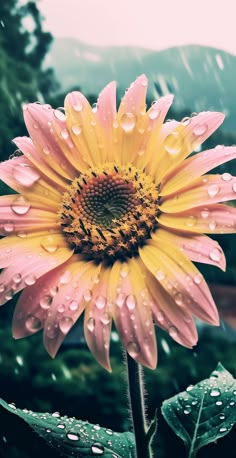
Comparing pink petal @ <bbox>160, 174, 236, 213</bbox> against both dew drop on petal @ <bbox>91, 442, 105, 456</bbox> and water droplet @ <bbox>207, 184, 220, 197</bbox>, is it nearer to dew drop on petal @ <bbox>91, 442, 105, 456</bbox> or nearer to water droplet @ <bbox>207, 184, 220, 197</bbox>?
water droplet @ <bbox>207, 184, 220, 197</bbox>

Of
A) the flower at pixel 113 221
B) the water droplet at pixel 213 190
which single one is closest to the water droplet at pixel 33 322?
the flower at pixel 113 221

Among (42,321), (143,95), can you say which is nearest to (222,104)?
(143,95)

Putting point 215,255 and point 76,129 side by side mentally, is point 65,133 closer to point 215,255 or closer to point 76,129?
point 76,129

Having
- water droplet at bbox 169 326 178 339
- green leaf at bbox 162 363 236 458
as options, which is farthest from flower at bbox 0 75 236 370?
green leaf at bbox 162 363 236 458

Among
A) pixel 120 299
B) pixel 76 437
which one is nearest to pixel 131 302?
pixel 120 299

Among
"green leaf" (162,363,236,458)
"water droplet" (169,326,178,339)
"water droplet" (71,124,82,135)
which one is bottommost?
"green leaf" (162,363,236,458)
